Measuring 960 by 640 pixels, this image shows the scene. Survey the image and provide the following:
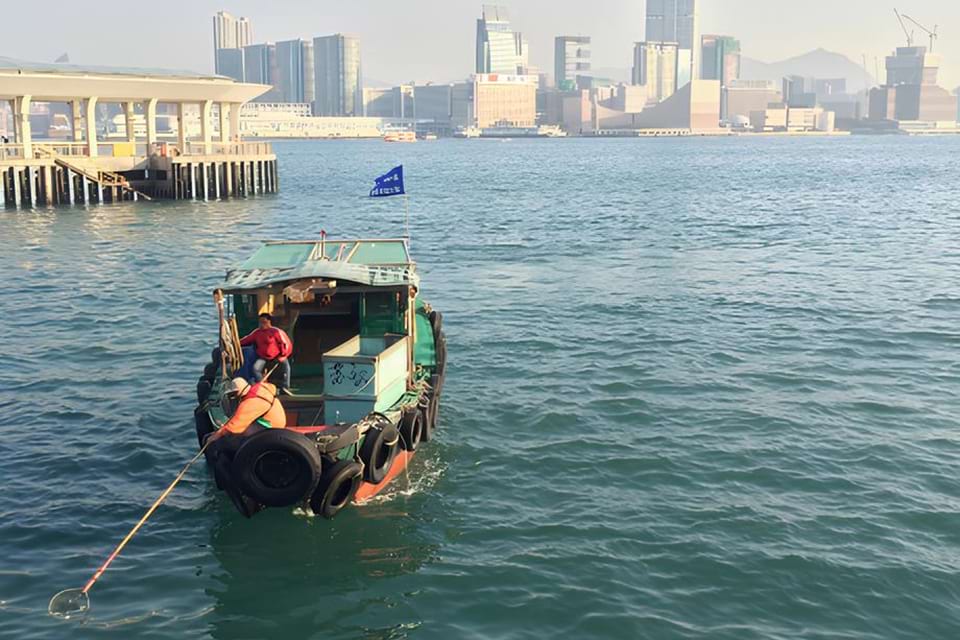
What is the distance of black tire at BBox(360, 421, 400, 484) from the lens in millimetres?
14820

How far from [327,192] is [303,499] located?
7400 cm

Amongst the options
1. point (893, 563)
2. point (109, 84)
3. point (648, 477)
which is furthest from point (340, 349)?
point (109, 84)

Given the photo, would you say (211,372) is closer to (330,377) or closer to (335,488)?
(330,377)

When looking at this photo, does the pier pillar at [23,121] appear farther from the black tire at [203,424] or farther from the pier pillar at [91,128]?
the black tire at [203,424]

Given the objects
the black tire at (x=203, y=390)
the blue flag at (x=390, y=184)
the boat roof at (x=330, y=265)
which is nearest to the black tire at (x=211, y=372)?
the black tire at (x=203, y=390)

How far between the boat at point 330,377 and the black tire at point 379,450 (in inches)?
0.7

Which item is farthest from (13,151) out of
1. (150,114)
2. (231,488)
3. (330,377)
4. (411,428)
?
(231,488)

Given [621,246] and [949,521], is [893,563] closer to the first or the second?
[949,521]

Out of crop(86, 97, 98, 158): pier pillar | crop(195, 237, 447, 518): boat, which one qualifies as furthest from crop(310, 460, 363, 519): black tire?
crop(86, 97, 98, 158): pier pillar

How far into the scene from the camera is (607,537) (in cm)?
1459

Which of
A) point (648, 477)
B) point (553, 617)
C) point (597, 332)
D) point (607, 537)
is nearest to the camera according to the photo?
point (553, 617)

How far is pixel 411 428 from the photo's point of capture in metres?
16.2

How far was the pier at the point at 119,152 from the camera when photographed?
61906mm

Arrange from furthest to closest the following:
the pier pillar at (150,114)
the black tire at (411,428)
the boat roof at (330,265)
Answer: the pier pillar at (150,114)
the boat roof at (330,265)
the black tire at (411,428)
